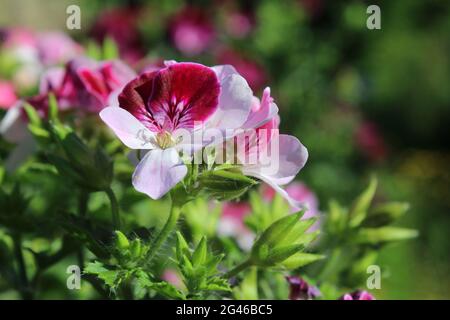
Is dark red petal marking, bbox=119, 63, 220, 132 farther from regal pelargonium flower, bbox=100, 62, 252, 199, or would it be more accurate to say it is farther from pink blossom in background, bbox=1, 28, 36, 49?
pink blossom in background, bbox=1, 28, 36, 49

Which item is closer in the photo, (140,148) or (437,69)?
(140,148)

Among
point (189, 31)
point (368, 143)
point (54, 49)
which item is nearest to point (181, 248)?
point (54, 49)

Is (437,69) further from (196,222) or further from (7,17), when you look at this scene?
(196,222)

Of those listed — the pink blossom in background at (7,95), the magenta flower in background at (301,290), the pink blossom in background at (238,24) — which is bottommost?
the magenta flower in background at (301,290)

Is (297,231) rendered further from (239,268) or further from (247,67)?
(247,67)

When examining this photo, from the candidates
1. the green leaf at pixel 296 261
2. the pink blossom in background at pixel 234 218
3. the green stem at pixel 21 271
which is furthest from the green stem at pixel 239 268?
the pink blossom in background at pixel 234 218

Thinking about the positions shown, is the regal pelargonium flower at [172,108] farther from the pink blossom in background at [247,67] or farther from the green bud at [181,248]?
the pink blossom in background at [247,67]
